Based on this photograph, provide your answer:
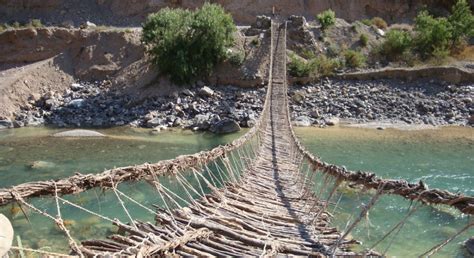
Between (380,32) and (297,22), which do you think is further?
(380,32)

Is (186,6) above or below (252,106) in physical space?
above

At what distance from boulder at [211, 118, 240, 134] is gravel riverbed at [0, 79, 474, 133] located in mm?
443

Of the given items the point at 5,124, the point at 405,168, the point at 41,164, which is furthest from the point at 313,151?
the point at 5,124

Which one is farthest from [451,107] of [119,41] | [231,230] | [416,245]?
[231,230]

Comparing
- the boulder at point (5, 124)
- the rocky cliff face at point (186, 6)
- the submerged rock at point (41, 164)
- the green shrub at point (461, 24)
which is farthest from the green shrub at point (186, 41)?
the green shrub at point (461, 24)

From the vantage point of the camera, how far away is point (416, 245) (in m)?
8.05

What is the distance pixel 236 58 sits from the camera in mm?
22516

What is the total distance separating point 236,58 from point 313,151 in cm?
911

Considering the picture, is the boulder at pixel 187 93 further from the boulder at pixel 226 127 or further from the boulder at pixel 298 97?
the boulder at pixel 298 97

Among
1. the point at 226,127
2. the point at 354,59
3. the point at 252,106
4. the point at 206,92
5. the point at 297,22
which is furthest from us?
the point at 297,22

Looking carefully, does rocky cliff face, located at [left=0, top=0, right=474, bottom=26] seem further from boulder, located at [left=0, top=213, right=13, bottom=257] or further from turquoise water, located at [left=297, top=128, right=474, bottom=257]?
boulder, located at [left=0, top=213, right=13, bottom=257]

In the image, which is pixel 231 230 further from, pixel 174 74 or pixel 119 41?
pixel 119 41

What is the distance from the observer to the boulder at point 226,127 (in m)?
17.8

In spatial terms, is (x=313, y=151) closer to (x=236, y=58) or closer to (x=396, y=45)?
(x=236, y=58)
